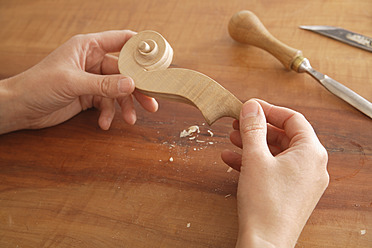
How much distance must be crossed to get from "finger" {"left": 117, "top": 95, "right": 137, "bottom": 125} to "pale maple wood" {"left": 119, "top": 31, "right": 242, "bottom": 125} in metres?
0.20

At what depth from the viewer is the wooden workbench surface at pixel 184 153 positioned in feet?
2.98

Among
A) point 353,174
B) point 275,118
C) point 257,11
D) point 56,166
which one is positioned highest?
point 257,11

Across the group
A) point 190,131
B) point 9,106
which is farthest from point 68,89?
point 190,131

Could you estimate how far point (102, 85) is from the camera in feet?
3.22

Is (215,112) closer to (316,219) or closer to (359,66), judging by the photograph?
(316,219)

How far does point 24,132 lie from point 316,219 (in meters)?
0.96

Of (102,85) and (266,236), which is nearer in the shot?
(266,236)

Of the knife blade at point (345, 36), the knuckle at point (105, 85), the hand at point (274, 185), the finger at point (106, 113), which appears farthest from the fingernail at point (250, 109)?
the knife blade at point (345, 36)

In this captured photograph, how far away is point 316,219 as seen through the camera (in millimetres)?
887

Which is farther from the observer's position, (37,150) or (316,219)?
(37,150)

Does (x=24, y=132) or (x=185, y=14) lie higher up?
(x=185, y=14)

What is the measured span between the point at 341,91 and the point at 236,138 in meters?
0.38

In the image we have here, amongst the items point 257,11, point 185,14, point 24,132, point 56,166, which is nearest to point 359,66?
point 257,11

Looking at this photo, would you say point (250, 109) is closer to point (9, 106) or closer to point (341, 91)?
point (341, 91)
